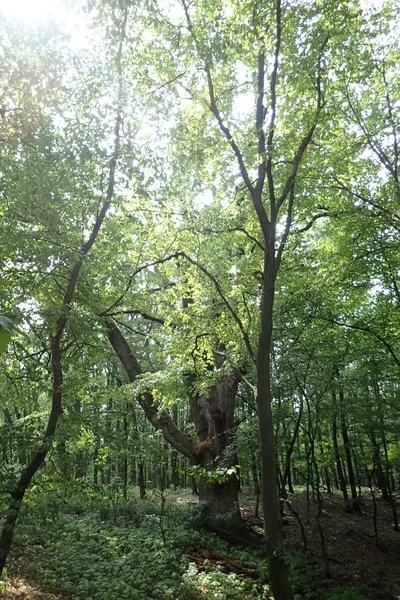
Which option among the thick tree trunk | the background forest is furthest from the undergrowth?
the thick tree trunk

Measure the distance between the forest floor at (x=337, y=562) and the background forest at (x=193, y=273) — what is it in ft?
0.28

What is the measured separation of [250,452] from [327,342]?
3.58 meters

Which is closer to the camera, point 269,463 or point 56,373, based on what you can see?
point 56,373

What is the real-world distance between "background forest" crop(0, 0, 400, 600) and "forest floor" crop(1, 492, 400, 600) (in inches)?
3.3

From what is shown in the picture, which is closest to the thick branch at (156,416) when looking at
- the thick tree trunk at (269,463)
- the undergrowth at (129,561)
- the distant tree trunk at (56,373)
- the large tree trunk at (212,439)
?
the large tree trunk at (212,439)

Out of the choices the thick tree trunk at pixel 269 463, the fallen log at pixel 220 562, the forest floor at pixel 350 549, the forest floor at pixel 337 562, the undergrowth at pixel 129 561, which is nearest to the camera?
the undergrowth at pixel 129 561

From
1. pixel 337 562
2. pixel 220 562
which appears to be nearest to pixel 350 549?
pixel 337 562

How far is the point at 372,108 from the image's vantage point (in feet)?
30.8

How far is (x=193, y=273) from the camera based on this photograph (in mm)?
9781

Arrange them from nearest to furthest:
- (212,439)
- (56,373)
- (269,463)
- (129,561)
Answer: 1. (56,373)
2. (269,463)
3. (129,561)
4. (212,439)

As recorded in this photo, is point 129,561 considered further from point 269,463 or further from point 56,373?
point 56,373

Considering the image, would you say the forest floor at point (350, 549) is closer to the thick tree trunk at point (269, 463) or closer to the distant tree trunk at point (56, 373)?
the thick tree trunk at point (269, 463)

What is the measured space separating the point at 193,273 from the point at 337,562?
7956mm

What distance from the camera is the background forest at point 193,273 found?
513 cm
